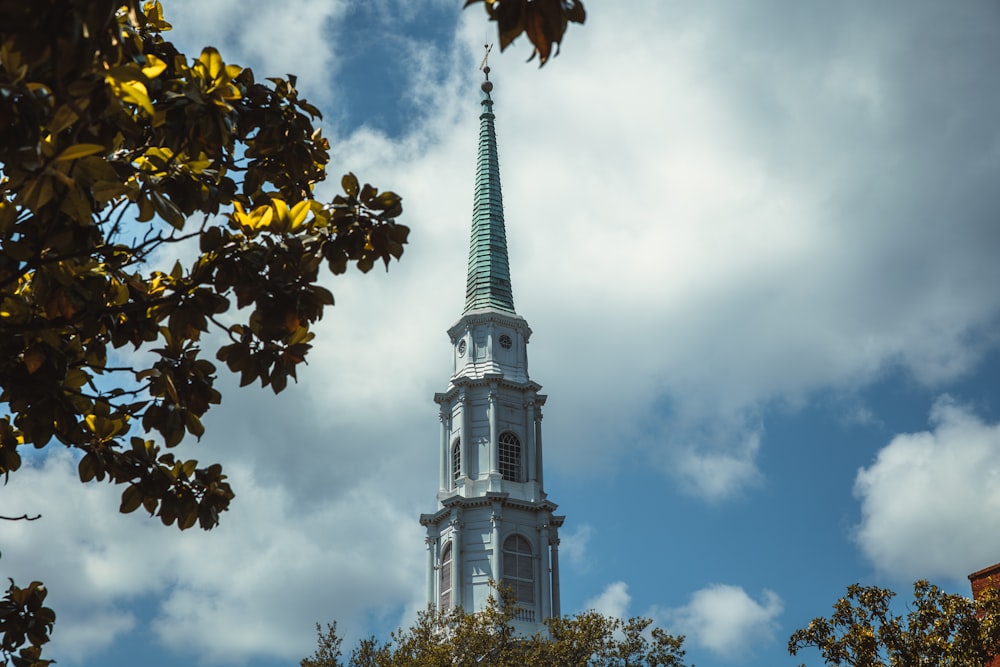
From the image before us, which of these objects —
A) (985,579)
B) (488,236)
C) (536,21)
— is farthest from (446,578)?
(536,21)

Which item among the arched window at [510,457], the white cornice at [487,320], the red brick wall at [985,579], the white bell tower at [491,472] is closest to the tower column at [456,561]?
the white bell tower at [491,472]

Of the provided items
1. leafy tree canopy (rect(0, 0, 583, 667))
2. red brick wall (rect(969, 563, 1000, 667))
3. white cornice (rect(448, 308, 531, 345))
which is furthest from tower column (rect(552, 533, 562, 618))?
leafy tree canopy (rect(0, 0, 583, 667))

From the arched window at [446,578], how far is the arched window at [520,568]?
2.70m

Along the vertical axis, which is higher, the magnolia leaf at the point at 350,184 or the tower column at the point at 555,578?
the tower column at the point at 555,578

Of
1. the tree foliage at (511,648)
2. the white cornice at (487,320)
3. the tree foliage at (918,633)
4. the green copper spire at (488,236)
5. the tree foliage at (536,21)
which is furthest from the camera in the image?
the green copper spire at (488,236)

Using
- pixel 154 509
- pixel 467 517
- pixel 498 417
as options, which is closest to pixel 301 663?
pixel 467 517

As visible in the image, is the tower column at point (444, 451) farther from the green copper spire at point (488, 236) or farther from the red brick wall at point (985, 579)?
the red brick wall at point (985, 579)

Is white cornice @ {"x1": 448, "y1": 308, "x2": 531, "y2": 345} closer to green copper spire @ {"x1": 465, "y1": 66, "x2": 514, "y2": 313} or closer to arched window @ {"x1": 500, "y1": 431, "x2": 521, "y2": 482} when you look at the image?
green copper spire @ {"x1": 465, "y1": 66, "x2": 514, "y2": 313}

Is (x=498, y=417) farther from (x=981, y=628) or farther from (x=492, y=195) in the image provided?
(x=981, y=628)

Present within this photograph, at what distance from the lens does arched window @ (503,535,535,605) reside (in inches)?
1939

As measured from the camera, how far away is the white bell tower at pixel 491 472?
4931 centimetres

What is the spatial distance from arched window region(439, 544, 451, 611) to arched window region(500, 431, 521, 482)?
446 cm

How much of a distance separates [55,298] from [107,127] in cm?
97

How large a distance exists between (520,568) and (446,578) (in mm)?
3561
